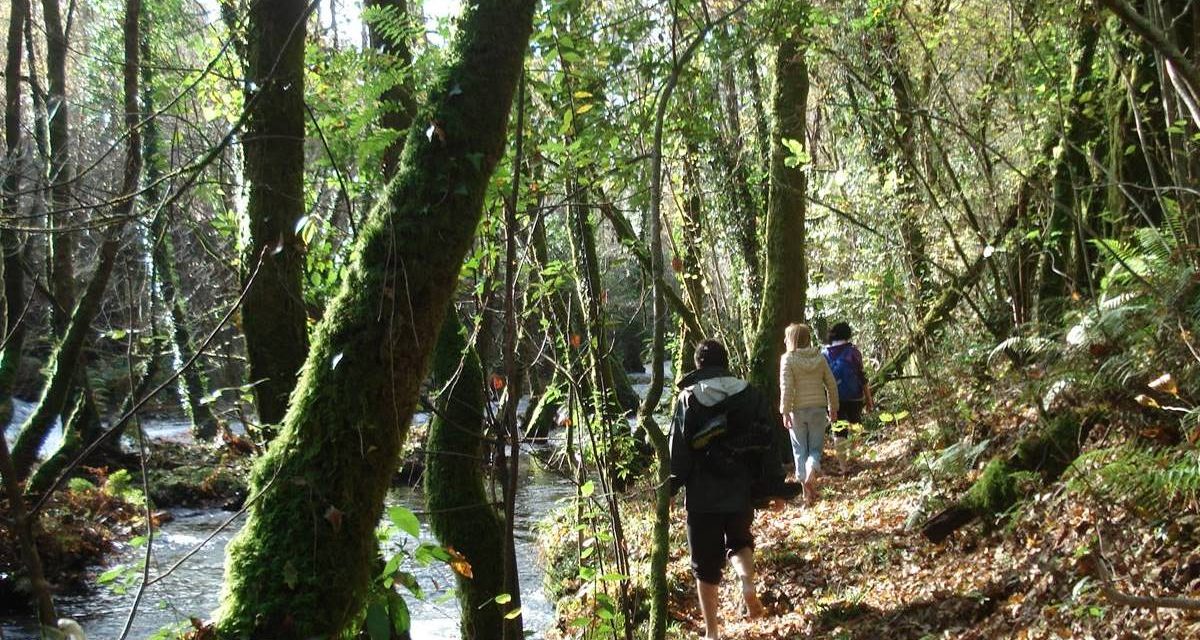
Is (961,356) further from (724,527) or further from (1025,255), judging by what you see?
(724,527)

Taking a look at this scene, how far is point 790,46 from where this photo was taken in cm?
1116

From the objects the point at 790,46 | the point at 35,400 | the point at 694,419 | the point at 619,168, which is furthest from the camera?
the point at 35,400

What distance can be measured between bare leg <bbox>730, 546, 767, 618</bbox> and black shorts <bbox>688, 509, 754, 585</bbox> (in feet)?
0.38

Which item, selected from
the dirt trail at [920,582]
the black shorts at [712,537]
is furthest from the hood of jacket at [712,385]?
the dirt trail at [920,582]

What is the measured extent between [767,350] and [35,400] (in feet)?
78.0

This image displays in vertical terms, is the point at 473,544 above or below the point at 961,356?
below

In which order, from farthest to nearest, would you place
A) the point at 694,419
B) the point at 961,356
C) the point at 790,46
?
the point at 790,46, the point at 961,356, the point at 694,419


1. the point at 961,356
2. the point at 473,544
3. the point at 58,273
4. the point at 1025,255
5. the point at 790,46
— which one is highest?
the point at 790,46

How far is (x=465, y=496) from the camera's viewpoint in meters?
7.14

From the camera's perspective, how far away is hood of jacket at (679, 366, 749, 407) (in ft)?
20.6

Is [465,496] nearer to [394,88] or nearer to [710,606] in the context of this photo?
[710,606]

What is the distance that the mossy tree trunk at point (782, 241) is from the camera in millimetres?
11422

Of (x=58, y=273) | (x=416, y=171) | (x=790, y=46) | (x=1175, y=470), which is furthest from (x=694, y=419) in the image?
(x=58, y=273)

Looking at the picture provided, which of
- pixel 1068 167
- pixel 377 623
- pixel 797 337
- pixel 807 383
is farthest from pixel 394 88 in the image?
pixel 1068 167
